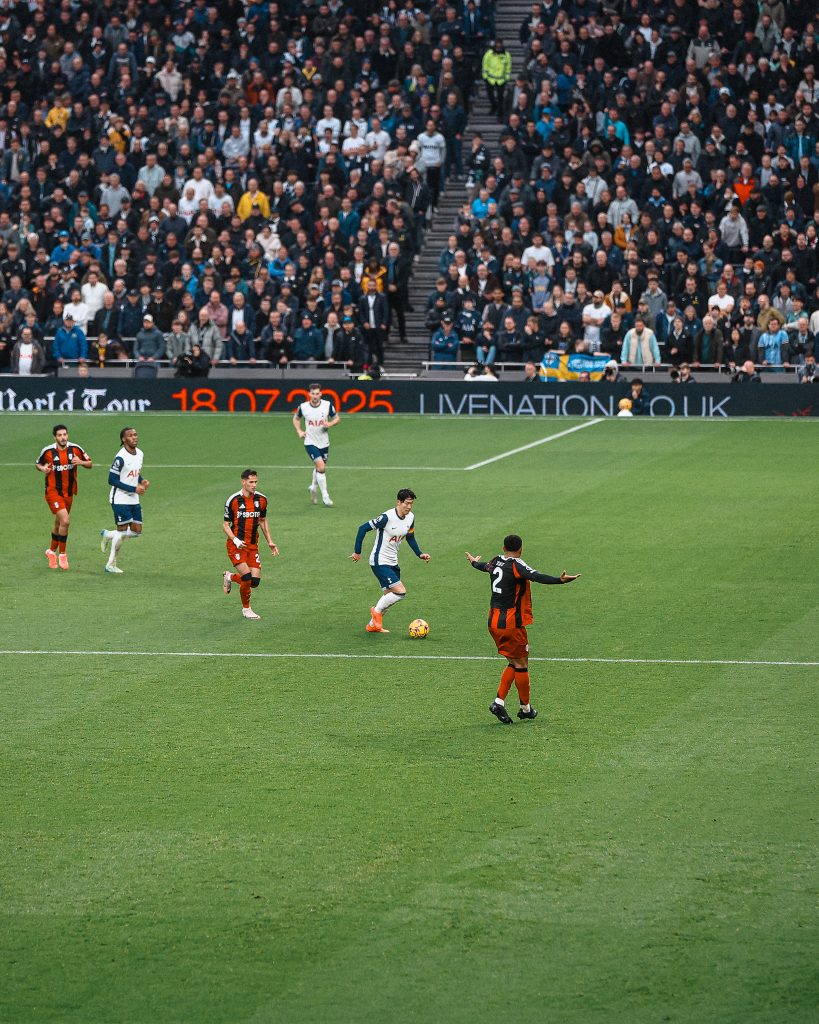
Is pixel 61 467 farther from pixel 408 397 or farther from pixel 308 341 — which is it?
pixel 308 341

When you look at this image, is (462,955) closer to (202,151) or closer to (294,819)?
(294,819)

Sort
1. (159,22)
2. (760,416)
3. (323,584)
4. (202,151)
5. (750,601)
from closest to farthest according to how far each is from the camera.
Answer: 1. (750,601)
2. (323,584)
3. (760,416)
4. (202,151)
5. (159,22)

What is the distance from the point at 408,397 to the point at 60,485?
16.1 metres

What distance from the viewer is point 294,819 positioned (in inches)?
482

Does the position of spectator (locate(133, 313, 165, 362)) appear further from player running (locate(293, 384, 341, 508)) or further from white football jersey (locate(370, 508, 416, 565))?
white football jersey (locate(370, 508, 416, 565))

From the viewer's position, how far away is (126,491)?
72.4 ft

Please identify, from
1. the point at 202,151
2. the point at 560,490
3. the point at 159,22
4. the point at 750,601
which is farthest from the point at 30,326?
the point at 750,601

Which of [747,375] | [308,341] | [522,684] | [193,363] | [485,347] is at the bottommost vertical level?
[522,684]

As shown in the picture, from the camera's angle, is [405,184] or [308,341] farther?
[405,184]

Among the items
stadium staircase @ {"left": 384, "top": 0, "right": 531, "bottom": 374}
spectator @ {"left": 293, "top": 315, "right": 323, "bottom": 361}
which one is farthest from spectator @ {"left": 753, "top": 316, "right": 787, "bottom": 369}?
spectator @ {"left": 293, "top": 315, "right": 323, "bottom": 361}

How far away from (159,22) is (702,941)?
136ft

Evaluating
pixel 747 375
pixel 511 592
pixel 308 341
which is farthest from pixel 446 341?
pixel 511 592

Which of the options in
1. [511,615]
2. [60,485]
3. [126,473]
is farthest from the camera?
[60,485]

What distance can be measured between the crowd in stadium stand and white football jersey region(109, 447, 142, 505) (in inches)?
666
